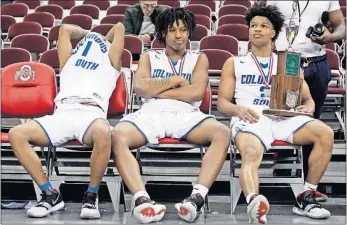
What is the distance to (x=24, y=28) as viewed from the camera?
8.23 meters

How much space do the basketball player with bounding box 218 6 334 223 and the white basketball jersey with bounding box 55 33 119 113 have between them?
2.52 feet

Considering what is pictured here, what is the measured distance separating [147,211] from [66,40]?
1642 millimetres

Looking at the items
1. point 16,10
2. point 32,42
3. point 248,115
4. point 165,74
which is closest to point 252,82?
point 248,115

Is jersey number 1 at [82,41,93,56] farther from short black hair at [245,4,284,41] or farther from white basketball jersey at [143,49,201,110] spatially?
short black hair at [245,4,284,41]

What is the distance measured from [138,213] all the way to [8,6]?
6880mm

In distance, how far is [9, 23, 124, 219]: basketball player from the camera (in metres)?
4.08

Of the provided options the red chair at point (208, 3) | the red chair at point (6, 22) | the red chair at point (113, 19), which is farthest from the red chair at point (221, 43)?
the red chair at point (6, 22)

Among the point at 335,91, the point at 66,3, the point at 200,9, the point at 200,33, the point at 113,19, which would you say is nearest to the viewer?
the point at 335,91

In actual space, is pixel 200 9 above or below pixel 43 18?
above

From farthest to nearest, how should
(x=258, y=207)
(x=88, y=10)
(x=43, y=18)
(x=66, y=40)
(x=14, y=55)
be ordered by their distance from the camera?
(x=88, y=10) < (x=43, y=18) < (x=14, y=55) < (x=66, y=40) < (x=258, y=207)

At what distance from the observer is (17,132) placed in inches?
164

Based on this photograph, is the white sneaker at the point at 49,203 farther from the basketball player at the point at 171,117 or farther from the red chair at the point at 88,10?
the red chair at the point at 88,10

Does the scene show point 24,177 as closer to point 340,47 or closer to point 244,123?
point 244,123

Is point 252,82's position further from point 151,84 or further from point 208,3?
point 208,3
